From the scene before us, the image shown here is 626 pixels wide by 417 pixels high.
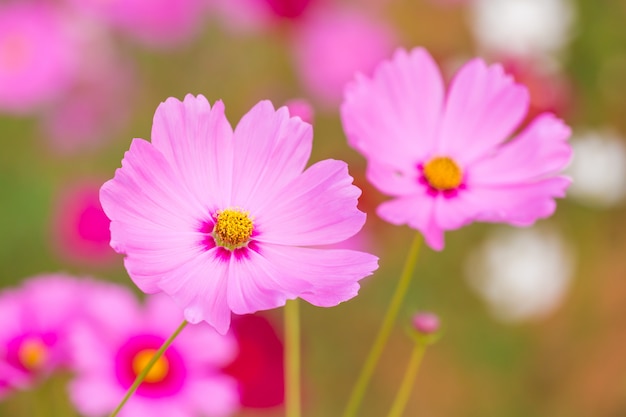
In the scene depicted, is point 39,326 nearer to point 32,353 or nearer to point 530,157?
point 32,353

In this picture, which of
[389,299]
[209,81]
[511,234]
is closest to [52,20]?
[209,81]

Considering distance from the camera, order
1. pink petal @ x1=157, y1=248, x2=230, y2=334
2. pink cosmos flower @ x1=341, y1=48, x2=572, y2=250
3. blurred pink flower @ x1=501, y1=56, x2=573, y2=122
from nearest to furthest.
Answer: pink petal @ x1=157, y1=248, x2=230, y2=334, pink cosmos flower @ x1=341, y1=48, x2=572, y2=250, blurred pink flower @ x1=501, y1=56, x2=573, y2=122

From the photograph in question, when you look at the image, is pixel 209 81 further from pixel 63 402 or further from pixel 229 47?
pixel 63 402

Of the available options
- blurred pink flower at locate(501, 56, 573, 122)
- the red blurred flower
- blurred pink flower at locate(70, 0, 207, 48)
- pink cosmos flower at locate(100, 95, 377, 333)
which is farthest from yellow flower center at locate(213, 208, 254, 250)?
blurred pink flower at locate(70, 0, 207, 48)

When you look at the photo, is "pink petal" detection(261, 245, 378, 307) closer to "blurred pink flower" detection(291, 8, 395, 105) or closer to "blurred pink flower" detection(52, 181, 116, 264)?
"blurred pink flower" detection(52, 181, 116, 264)

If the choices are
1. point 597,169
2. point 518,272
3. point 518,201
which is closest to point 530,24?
point 597,169
